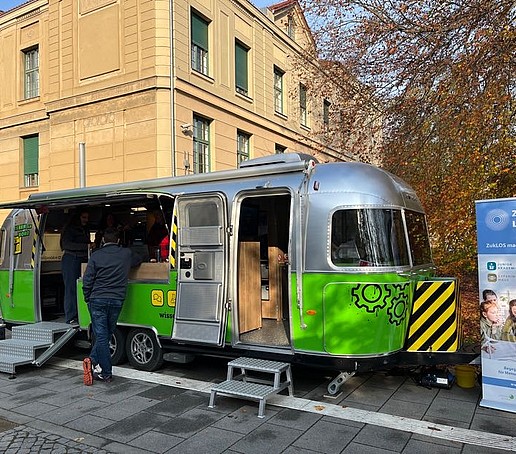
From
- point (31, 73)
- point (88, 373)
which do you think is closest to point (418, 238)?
point (88, 373)

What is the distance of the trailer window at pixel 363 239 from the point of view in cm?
557

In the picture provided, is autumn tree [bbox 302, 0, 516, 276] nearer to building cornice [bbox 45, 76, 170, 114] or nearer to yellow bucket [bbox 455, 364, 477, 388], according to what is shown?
yellow bucket [bbox 455, 364, 477, 388]

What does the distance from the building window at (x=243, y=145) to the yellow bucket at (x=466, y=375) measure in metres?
13.8

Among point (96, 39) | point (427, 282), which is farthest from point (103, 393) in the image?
point (96, 39)

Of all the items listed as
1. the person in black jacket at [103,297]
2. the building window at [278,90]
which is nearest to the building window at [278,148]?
the building window at [278,90]

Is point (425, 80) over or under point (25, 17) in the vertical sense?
under

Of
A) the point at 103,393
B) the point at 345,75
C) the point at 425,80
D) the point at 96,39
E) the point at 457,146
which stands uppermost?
the point at 96,39

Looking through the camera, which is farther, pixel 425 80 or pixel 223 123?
pixel 223 123

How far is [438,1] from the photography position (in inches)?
342

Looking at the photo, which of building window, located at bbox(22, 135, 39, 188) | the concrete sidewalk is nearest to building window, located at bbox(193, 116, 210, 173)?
building window, located at bbox(22, 135, 39, 188)

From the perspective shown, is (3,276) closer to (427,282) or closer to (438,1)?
(427,282)

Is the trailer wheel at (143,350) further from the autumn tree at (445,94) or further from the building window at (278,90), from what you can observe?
the building window at (278,90)

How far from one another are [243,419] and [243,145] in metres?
15.2

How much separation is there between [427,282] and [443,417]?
1.57 metres
